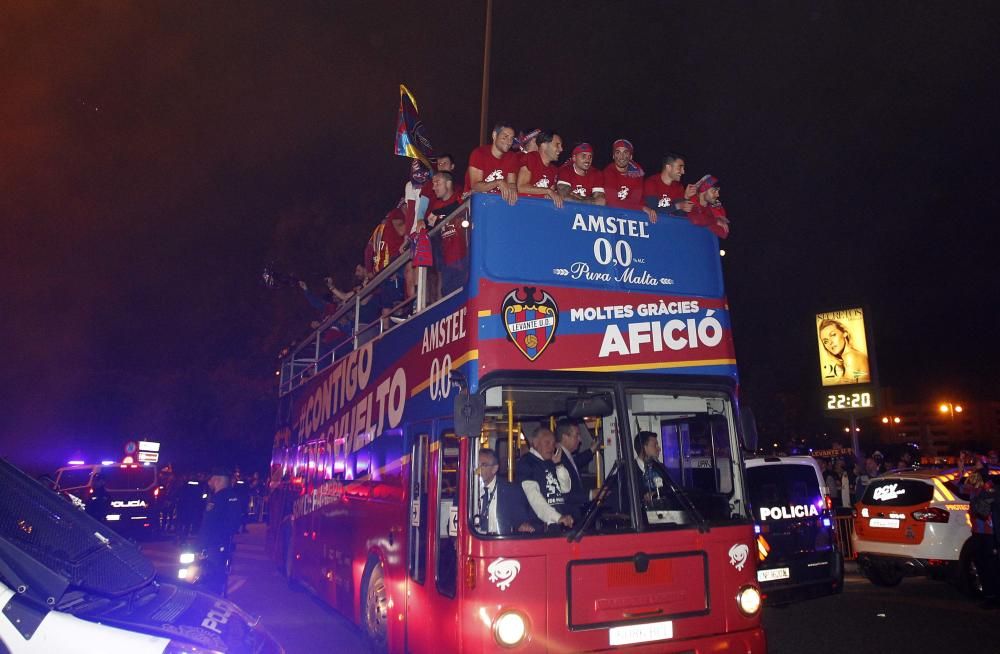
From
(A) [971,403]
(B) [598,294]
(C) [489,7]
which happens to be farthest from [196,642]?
(A) [971,403]

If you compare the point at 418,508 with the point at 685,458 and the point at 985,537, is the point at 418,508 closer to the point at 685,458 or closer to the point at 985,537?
the point at 685,458

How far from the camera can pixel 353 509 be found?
310 inches

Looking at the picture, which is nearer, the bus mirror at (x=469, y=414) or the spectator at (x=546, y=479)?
the bus mirror at (x=469, y=414)

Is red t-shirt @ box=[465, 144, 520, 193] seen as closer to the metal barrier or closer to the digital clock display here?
the metal barrier

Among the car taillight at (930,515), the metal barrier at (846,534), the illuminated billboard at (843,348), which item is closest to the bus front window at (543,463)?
the car taillight at (930,515)

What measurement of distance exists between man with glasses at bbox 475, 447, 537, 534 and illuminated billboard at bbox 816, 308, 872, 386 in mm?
26179

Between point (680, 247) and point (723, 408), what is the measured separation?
144 centimetres

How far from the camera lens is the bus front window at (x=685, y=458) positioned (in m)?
5.19

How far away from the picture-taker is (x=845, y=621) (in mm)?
8789

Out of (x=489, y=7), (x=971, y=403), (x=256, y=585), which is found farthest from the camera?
(x=971, y=403)

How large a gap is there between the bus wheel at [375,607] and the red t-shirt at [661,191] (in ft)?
15.0

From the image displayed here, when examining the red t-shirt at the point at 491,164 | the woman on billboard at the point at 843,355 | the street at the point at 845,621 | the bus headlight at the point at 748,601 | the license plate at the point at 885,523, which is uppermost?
the woman on billboard at the point at 843,355

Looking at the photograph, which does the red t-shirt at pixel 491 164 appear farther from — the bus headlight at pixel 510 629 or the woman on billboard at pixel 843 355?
the woman on billboard at pixel 843 355

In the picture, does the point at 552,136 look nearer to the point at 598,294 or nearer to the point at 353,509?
the point at 598,294
